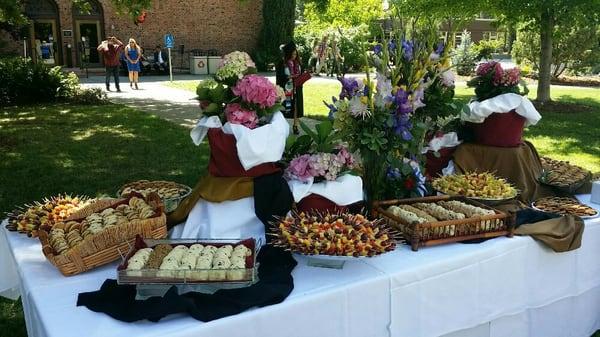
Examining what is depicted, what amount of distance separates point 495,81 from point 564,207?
1096mm

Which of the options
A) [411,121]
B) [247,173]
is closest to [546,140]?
[411,121]

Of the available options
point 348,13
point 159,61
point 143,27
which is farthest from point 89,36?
point 348,13

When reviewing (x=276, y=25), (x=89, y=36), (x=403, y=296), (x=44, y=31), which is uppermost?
(x=276, y=25)

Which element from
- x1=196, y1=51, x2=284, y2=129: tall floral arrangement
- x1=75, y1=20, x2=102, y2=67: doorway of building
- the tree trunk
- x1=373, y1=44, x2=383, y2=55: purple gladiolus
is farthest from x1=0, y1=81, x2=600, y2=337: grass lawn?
x1=75, y1=20, x2=102, y2=67: doorway of building

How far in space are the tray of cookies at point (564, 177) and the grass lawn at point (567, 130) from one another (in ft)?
4.56

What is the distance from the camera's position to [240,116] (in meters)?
2.58

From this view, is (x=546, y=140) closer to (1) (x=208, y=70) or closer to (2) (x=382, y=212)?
(2) (x=382, y=212)

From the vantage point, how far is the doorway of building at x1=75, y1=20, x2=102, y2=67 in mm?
21531

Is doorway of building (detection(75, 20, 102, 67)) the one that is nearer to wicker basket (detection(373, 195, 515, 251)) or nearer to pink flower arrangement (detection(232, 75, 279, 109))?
pink flower arrangement (detection(232, 75, 279, 109))

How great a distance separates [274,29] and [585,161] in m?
18.2

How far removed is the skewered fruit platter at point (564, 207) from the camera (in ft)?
10.1

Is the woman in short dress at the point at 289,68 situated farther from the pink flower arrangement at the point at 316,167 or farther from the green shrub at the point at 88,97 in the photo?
the pink flower arrangement at the point at 316,167

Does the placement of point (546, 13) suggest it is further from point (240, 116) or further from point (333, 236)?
point (333, 236)

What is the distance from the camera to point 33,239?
9.06 feet
